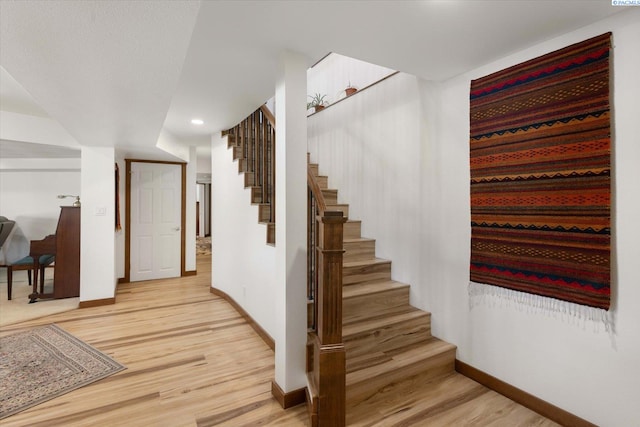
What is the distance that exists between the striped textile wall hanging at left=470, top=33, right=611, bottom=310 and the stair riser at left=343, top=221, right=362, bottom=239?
130 cm

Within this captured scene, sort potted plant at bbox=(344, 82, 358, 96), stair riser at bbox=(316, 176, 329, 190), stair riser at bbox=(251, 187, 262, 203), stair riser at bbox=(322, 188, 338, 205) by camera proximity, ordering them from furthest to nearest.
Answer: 1. stair riser at bbox=(316, 176, 329, 190)
2. stair riser at bbox=(322, 188, 338, 205)
3. potted plant at bbox=(344, 82, 358, 96)
4. stair riser at bbox=(251, 187, 262, 203)

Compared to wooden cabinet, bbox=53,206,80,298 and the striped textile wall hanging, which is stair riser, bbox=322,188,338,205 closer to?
the striped textile wall hanging

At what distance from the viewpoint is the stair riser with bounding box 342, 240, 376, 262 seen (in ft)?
9.70

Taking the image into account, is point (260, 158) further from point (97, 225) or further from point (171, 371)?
point (97, 225)

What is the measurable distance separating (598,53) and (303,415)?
8.59ft

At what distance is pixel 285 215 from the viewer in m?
1.89

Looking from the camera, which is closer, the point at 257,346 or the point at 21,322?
the point at 257,346

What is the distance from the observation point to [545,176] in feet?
5.97

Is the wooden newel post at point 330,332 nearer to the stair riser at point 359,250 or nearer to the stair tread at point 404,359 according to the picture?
the stair tread at point 404,359

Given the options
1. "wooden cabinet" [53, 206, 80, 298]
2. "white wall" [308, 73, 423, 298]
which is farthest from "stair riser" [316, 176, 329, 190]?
"wooden cabinet" [53, 206, 80, 298]

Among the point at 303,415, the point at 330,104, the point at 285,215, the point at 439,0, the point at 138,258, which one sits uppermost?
the point at 330,104

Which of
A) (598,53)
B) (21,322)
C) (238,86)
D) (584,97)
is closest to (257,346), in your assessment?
(238,86)

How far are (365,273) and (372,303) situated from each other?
0.35m

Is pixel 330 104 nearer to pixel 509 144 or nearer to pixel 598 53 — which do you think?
pixel 509 144
